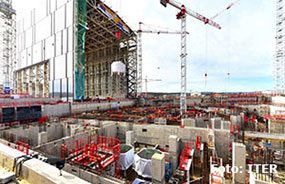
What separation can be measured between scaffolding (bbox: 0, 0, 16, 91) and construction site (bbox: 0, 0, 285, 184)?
0.24 meters

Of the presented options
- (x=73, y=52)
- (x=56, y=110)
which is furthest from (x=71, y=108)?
(x=73, y=52)

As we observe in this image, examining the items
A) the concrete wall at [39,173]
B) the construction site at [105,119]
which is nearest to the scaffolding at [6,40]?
the construction site at [105,119]

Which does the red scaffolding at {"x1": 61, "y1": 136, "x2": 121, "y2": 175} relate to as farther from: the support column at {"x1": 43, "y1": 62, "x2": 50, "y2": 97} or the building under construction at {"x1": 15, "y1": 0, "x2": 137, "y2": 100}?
the support column at {"x1": 43, "y1": 62, "x2": 50, "y2": 97}

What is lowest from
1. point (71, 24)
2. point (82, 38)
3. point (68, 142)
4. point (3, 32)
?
point (68, 142)

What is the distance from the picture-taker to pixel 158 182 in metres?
6.52

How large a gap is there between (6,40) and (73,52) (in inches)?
1251

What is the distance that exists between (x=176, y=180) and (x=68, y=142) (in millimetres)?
8100

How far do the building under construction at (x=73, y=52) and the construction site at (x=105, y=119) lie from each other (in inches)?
9.1

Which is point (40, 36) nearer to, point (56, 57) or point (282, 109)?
point (56, 57)

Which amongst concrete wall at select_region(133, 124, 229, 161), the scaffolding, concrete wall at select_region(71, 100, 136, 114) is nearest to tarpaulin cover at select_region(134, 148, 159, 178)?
concrete wall at select_region(133, 124, 229, 161)

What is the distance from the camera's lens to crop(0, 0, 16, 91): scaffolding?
36.7 m

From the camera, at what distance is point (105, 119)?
631 inches

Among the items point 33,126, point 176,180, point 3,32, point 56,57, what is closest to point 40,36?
point 56,57

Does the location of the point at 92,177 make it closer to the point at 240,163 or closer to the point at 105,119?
the point at 240,163
